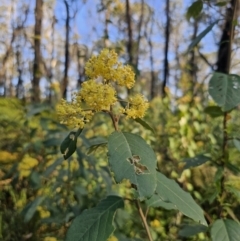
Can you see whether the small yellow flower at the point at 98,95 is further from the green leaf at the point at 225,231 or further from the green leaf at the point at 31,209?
the green leaf at the point at 31,209

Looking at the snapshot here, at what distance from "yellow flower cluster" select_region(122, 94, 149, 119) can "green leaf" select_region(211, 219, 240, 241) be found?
61 cm

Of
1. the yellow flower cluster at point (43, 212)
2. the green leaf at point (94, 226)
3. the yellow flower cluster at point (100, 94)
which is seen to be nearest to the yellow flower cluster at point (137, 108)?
the yellow flower cluster at point (100, 94)

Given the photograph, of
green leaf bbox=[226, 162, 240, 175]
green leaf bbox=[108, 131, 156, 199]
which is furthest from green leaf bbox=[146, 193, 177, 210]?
green leaf bbox=[226, 162, 240, 175]

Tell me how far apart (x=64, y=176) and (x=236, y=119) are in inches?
121

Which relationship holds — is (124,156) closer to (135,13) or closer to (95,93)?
(95,93)

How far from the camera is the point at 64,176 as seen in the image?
2.49 meters

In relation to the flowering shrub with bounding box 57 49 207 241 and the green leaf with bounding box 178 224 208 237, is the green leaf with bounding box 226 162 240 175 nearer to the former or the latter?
the green leaf with bounding box 178 224 208 237

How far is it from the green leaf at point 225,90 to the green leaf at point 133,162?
1.82ft

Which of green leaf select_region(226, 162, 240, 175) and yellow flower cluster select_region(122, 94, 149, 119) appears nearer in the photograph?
yellow flower cluster select_region(122, 94, 149, 119)

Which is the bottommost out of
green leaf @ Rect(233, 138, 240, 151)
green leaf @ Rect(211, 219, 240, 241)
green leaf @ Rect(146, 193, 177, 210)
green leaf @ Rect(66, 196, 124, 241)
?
green leaf @ Rect(211, 219, 240, 241)

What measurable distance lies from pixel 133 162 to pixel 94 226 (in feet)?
0.81

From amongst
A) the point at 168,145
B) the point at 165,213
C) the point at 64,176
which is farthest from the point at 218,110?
the point at 168,145

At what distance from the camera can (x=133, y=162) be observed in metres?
1.06

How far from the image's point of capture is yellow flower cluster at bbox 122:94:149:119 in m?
1.14
